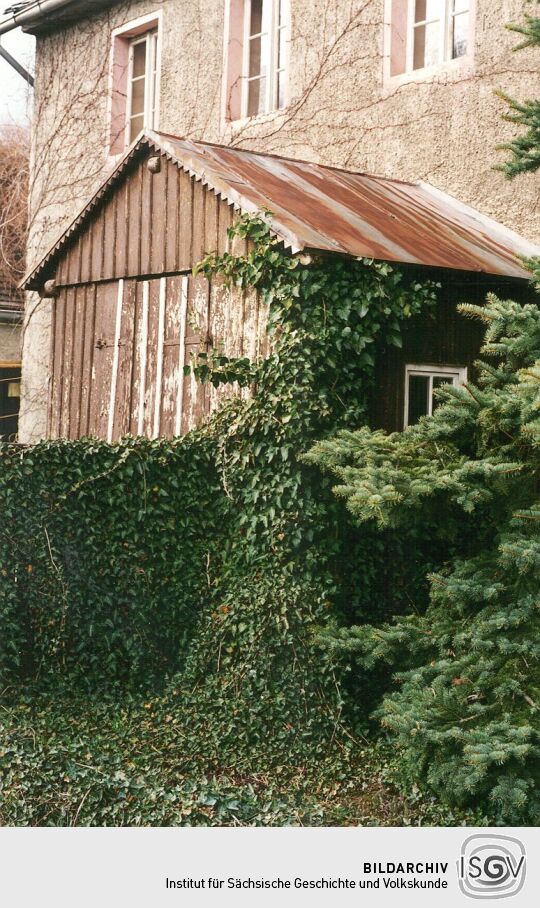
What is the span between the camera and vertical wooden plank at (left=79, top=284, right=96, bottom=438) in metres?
9.23

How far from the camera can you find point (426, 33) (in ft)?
33.0

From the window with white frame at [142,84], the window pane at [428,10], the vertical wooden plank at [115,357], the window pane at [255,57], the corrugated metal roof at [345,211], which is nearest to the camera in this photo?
the corrugated metal roof at [345,211]

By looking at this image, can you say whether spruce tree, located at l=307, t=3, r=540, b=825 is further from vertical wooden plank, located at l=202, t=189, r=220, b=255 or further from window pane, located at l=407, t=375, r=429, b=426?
vertical wooden plank, located at l=202, t=189, r=220, b=255

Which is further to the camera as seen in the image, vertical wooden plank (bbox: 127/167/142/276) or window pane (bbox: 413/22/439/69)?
window pane (bbox: 413/22/439/69)

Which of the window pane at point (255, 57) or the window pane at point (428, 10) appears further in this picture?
the window pane at point (255, 57)

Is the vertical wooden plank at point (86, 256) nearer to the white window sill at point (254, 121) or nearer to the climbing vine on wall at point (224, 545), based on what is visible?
the climbing vine on wall at point (224, 545)

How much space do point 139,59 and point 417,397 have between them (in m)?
7.62

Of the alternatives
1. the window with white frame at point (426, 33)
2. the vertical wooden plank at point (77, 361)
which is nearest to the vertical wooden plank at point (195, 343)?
the vertical wooden plank at point (77, 361)

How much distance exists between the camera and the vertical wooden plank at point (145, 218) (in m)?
8.51

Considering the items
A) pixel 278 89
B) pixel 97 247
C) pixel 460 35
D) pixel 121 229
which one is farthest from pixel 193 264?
pixel 278 89

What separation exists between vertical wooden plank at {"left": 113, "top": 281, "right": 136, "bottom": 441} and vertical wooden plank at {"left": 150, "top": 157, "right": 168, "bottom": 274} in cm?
40

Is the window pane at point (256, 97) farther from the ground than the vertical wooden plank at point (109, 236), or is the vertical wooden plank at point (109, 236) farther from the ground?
the window pane at point (256, 97)
